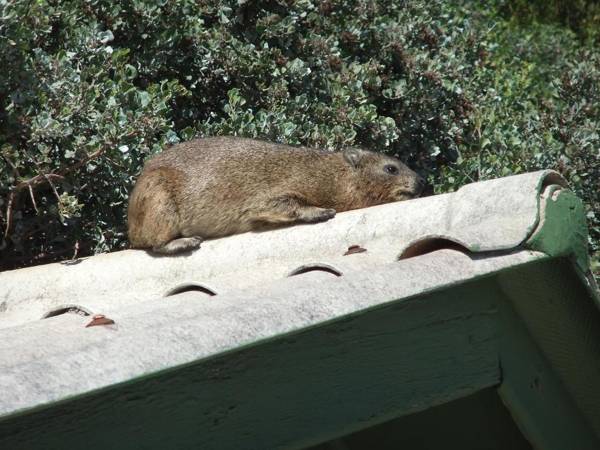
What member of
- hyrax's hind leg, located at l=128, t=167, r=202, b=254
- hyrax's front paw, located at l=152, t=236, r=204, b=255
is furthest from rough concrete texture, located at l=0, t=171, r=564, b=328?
hyrax's hind leg, located at l=128, t=167, r=202, b=254

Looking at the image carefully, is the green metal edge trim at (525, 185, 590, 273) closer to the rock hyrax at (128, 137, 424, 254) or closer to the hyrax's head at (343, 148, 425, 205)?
the rock hyrax at (128, 137, 424, 254)

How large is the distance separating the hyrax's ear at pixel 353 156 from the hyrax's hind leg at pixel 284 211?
482 mm

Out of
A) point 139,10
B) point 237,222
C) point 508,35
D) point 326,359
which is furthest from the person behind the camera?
point 508,35

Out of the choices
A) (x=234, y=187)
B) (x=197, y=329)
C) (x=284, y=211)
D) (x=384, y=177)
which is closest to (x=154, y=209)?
(x=234, y=187)

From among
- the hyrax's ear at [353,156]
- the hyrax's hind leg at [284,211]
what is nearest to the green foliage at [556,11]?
the hyrax's ear at [353,156]

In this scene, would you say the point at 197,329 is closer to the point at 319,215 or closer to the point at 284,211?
the point at 319,215

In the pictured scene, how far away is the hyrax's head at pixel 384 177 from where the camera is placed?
225 inches

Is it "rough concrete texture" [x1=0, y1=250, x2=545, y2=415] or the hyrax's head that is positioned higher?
"rough concrete texture" [x1=0, y1=250, x2=545, y2=415]

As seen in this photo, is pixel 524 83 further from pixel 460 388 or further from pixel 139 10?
pixel 460 388

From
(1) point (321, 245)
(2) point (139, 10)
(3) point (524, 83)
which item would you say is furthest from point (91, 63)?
(3) point (524, 83)

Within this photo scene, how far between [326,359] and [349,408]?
0.13 metres

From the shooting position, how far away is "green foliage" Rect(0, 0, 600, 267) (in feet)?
15.9

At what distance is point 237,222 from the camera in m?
5.14

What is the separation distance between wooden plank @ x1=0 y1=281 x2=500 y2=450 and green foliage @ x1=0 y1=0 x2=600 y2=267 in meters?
2.67
